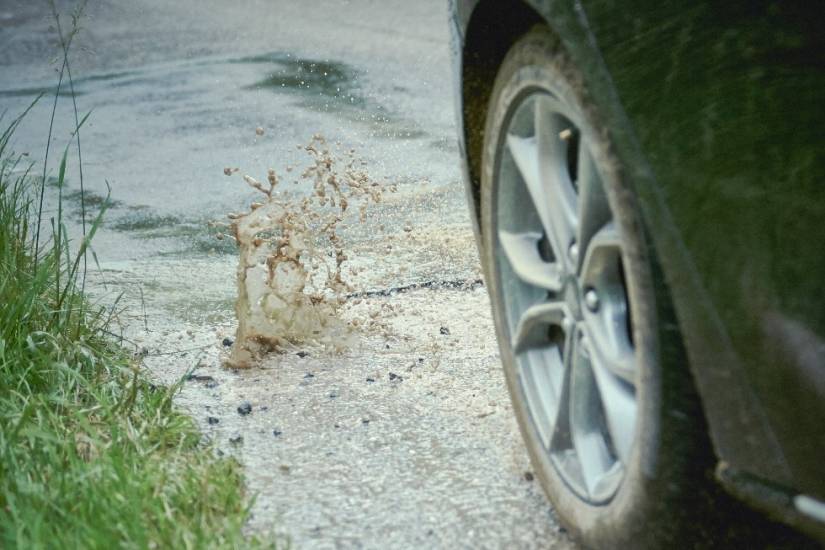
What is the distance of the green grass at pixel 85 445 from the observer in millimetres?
2271

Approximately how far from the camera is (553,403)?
245 cm

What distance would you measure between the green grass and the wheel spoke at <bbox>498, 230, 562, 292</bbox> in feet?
2.57

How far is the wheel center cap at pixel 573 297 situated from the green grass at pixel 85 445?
2.57 feet

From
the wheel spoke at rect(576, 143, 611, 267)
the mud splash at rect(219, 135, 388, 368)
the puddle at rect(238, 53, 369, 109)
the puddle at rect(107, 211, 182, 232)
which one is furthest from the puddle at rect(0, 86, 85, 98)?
the wheel spoke at rect(576, 143, 611, 267)

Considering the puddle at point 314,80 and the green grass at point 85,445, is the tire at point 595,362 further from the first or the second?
the puddle at point 314,80

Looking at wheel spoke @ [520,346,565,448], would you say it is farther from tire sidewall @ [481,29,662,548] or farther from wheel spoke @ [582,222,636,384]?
wheel spoke @ [582,222,636,384]

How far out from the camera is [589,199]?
201 cm

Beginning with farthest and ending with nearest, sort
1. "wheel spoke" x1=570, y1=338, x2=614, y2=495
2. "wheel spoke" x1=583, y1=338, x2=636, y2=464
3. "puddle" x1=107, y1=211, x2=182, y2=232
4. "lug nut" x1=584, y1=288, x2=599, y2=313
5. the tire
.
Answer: "puddle" x1=107, y1=211, x2=182, y2=232, "wheel spoke" x1=570, y1=338, x2=614, y2=495, "lug nut" x1=584, y1=288, x2=599, y2=313, "wheel spoke" x1=583, y1=338, x2=636, y2=464, the tire

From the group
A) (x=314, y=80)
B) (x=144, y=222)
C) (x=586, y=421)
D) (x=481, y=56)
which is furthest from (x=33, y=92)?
(x=586, y=421)

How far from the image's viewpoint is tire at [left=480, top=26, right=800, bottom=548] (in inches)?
67.9

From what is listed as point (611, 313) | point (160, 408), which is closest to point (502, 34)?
point (611, 313)

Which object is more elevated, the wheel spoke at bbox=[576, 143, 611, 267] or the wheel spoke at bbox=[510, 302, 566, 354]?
the wheel spoke at bbox=[576, 143, 611, 267]

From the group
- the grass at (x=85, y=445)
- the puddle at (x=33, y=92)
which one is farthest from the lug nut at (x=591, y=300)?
the puddle at (x=33, y=92)

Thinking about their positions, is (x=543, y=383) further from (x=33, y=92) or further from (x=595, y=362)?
(x=33, y=92)
